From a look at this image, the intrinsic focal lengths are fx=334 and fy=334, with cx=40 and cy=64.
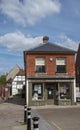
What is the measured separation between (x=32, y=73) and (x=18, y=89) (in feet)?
121

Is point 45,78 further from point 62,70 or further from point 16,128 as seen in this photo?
point 16,128

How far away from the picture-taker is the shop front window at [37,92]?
38.2 m

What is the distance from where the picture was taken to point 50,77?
38.5 m

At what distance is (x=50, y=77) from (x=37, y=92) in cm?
228

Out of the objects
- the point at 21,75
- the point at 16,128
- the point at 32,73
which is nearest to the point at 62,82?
the point at 32,73

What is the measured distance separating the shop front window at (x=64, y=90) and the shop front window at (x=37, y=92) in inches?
90.5

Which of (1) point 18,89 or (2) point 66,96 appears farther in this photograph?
(1) point 18,89

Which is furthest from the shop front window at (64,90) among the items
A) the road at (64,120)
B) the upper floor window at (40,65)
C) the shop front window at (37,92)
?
the road at (64,120)

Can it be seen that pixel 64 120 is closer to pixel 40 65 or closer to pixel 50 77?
pixel 50 77

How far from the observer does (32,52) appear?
38.8 meters

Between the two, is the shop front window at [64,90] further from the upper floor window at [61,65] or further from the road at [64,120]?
the road at [64,120]

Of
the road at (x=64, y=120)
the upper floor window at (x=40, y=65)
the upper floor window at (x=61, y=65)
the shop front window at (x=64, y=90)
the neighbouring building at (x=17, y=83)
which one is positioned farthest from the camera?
the neighbouring building at (x=17, y=83)

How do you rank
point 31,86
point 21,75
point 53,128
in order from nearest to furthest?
1. point 53,128
2. point 31,86
3. point 21,75

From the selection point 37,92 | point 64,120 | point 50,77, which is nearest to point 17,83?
point 37,92
